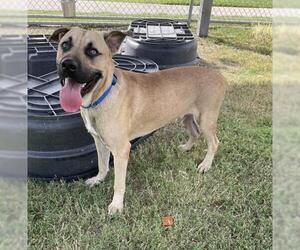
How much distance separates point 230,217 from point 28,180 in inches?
68.8

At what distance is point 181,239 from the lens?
316 cm

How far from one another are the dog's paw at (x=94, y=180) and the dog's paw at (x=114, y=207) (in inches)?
15.2

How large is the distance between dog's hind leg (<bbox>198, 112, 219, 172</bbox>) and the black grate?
1921 millimetres

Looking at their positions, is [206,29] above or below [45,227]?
above

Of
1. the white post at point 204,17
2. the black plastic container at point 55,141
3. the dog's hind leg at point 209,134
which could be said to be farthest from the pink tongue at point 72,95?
the white post at point 204,17

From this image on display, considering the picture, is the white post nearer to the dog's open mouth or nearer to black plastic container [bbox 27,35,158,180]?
black plastic container [bbox 27,35,158,180]

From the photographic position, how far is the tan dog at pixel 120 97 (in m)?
2.96

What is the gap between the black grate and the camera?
569cm

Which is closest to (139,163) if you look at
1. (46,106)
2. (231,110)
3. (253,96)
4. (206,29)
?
(46,106)

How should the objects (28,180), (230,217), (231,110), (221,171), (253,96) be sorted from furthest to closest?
(253,96), (231,110), (221,171), (28,180), (230,217)

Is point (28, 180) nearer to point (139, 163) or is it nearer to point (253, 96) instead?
point (139, 163)

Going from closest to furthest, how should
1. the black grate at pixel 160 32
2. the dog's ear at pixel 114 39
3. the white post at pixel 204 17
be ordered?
the dog's ear at pixel 114 39, the black grate at pixel 160 32, the white post at pixel 204 17

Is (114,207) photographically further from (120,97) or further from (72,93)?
(72,93)

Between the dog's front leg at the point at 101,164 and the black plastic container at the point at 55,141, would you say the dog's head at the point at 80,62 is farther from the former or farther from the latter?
the dog's front leg at the point at 101,164
